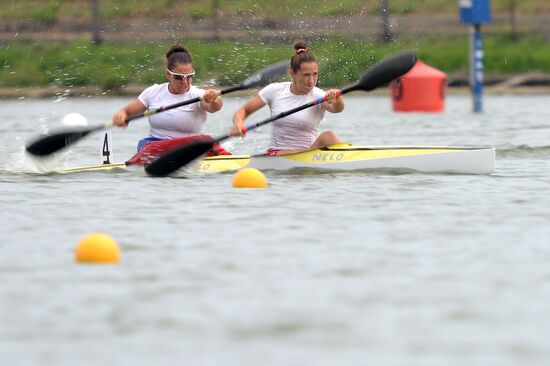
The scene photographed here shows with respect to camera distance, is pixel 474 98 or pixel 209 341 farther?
pixel 474 98

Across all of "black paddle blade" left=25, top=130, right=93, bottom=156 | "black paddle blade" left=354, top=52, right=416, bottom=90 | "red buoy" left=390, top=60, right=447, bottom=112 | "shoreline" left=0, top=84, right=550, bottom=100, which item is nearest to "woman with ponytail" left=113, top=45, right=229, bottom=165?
"black paddle blade" left=25, top=130, right=93, bottom=156

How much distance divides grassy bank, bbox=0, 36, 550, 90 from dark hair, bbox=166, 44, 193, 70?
1404 centimetres

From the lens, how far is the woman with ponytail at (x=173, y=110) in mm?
12039

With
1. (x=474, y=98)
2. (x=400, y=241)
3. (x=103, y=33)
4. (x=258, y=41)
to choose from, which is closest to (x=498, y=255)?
(x=400, y=241)

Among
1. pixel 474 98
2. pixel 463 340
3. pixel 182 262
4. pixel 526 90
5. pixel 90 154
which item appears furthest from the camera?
pixel 526 90

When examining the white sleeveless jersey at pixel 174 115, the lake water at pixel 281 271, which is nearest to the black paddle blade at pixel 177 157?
the lake water at pixel 281 271

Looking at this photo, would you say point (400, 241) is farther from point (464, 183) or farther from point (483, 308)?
point (464, 183)

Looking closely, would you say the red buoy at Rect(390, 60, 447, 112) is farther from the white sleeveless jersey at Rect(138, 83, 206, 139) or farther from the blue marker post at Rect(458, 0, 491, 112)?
the white sleeveless jersey at Rect(138, 83, 206, 139)

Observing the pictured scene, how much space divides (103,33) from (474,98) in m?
12.9

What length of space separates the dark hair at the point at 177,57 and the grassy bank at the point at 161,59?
553 inches

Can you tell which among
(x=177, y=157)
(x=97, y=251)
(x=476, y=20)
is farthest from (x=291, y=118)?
(x=476, y=20)

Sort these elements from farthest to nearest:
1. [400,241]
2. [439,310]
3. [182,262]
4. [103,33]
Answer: [103,33], [400,241], [182,262], [439,310]

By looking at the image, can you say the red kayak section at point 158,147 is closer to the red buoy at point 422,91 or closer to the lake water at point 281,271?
the lake water at point 281,271

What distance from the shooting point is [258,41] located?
2758 centimetres
